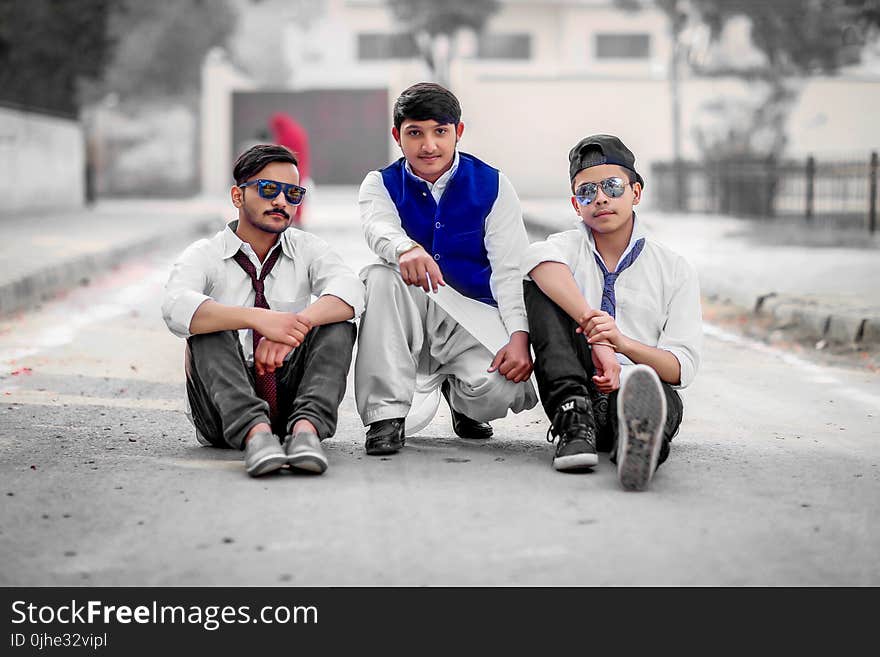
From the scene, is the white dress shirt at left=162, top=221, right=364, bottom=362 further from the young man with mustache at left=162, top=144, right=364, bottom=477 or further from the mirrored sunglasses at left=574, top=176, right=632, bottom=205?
the mirrored sunglasses at left=574, top=176, right=632, bottom=205

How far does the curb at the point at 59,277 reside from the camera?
10185 mm

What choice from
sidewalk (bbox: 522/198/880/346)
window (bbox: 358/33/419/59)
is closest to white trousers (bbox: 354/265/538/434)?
sidewalk (bbox: 522/198/880/346)

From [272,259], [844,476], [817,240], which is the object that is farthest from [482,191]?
[817,240]

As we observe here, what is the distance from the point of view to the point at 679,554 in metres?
3.57

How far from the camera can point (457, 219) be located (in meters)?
5.01

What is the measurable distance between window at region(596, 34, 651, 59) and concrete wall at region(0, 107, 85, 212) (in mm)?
19160

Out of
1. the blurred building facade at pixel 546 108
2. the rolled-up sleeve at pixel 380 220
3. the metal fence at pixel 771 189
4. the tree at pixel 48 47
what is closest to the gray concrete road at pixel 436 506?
the rolled-up sleeve at pixel 380 220

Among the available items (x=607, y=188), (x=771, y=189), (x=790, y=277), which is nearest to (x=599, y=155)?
(x=607, y=188)

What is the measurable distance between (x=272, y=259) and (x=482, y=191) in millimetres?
832

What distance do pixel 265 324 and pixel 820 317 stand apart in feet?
16.8

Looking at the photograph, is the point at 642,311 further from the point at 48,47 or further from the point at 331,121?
the point at 331,121

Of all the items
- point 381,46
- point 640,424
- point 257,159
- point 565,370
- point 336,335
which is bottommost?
point 640,424

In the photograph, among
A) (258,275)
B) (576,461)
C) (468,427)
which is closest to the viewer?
(576,461)
